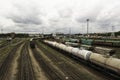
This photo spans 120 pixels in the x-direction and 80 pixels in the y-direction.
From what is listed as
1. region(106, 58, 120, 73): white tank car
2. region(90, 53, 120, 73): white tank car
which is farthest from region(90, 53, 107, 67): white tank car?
region(106, 58, 120, 73): white tank car

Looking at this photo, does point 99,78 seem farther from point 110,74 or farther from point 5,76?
point 5,76

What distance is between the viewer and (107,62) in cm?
2173

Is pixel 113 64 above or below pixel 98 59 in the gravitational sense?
above

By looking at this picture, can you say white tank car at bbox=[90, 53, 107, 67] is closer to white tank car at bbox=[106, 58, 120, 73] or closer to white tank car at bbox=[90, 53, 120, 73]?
white tank car at bbox=[90, 53, 120, 73]

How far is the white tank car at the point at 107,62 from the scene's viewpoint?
1960 cm

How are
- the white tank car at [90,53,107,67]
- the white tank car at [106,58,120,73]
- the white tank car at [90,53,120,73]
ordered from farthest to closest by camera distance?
the white tank car at [90,53,107,67] < the white tank car at [90,53,120,73] < the white tank car at [106,58,120,73]

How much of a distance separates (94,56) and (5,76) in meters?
14.1

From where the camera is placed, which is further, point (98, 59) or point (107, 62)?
point (98, 59)

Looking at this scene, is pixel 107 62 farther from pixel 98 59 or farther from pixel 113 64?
pixel 98 59

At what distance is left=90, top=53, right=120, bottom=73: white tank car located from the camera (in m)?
19.6

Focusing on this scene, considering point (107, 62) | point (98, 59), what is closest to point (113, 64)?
point (107, 62)

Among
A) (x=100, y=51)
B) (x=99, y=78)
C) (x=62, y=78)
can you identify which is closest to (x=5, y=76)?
(x=62, y=78)

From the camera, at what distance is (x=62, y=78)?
828 inches

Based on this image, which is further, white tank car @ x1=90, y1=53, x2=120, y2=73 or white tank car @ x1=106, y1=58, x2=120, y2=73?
white tank car @ x1=90, y1=53, x2=120, y2=73
